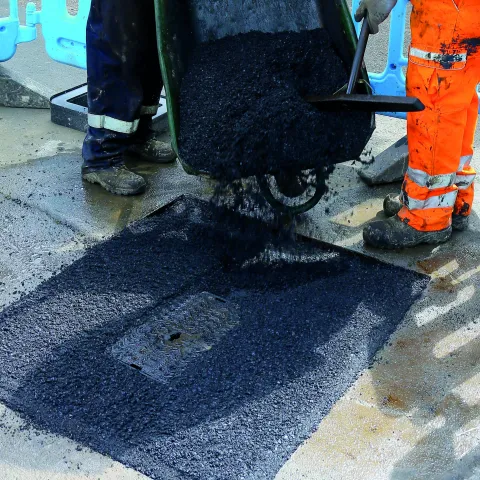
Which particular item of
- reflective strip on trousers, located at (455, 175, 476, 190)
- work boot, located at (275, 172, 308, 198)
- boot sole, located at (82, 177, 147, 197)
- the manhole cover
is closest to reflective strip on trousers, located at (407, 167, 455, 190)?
reflective strip on trousers, located at (455, 175, 476, 190)

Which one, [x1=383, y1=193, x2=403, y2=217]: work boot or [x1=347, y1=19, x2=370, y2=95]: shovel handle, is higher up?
[x1=347, y1=19, x2=370, y2=95]: shovel handle

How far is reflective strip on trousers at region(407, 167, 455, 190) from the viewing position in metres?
3.43

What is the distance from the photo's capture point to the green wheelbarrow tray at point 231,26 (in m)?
3.27

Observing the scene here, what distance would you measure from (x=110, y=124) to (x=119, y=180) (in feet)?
1.03

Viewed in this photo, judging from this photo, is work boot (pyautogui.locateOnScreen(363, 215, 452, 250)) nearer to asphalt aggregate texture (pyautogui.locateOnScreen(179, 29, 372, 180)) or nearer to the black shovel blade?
asphalt aggregate texture (pyautogui.locateOnScreen(179, 29, 372, 180))

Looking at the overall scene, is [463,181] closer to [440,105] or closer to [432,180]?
[432,180]

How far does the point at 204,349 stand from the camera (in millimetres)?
2832

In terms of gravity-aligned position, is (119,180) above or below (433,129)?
below

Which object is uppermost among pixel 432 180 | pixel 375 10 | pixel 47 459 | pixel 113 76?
pixel 375 10

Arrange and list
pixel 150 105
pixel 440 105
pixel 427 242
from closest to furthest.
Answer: pixel 440 105 → pixel 427 242 → pixel 150 105

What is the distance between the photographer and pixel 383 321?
9.91ft

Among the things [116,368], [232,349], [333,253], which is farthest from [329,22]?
[116,368]

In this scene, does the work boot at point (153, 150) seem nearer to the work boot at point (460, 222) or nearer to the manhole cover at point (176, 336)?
the manhole cover at point (176, 336)

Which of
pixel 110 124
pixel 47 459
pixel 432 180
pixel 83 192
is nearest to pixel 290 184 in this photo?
pixel 432 180
